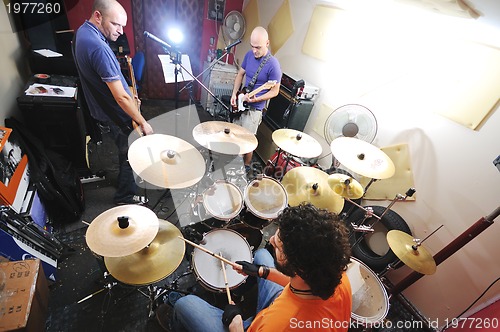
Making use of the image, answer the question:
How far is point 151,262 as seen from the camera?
5.34 ft

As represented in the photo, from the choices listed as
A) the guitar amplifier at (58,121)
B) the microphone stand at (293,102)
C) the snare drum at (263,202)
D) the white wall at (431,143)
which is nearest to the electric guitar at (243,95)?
the microphone stand at (293,102)

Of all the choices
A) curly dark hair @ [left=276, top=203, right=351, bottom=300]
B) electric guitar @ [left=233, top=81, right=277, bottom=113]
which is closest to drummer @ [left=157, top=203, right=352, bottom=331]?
curly dark hair @ [left=276, top=203, right=351, bottom=300]

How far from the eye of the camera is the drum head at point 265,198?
2.11 m

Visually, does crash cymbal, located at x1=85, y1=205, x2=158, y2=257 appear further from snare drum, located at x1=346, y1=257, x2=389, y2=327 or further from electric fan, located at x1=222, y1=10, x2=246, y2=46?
electric fan, located at x1=222, y1=10, x2=246, y2=46

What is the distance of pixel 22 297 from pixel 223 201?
55.9 inches

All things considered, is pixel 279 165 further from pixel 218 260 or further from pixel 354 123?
pixel 218 260

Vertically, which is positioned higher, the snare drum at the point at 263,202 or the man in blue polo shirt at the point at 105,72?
the man in blue polo shirt at the point at 105,72

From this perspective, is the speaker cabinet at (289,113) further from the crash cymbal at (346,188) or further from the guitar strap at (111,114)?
the guitar strap at (111,114)

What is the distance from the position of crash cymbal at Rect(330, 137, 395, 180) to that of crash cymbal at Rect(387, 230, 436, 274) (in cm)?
55

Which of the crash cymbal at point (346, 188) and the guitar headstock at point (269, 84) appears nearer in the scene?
the crash cymbal at point (346, 188)

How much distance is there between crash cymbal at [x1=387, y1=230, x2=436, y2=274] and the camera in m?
1.97

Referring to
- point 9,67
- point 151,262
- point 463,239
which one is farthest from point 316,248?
point 9,67

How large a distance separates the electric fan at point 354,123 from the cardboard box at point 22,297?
9.71ft

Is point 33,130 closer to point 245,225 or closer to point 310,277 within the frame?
point 245,225
